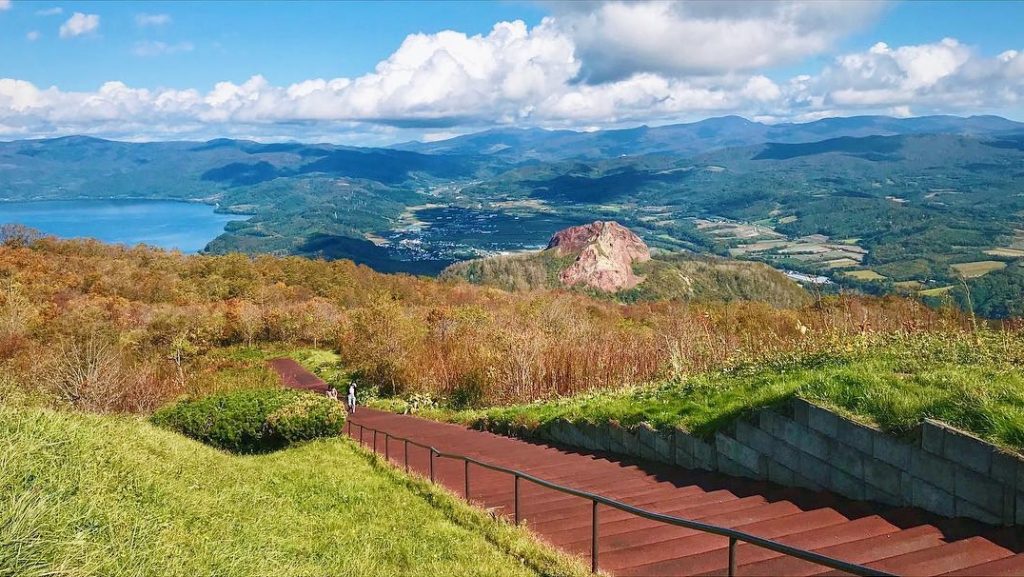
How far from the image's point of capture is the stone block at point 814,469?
252 inches

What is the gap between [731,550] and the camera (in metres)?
3.94

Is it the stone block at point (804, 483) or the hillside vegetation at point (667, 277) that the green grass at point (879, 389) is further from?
the hillside vegetation at point (667, 277)

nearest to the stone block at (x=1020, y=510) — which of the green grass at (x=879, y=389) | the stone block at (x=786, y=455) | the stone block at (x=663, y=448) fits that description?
the green grass at (x=879, y=389)

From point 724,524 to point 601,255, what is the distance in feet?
484

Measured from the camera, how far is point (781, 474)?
22.9 ft

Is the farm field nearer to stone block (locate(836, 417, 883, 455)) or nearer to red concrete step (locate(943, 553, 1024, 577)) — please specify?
stone block (locate(836, 417, 883, 455))

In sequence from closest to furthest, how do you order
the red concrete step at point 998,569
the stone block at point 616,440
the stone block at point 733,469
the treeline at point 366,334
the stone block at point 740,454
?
the red concrete step at point 998,569 < the stone block at point 740,454 < the stone block at point 733,469 < the stone block at point 616,440 < the treeline at point 366,334

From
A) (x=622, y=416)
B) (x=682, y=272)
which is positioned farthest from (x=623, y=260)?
(x=622, y=416)

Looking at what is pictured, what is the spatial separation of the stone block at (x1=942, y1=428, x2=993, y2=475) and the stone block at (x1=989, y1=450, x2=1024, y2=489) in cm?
4

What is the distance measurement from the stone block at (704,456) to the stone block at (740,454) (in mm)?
124

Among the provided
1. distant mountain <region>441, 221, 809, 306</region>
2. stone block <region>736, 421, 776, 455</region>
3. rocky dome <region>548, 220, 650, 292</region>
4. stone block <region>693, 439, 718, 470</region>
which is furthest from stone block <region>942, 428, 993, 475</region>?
rocky dome <region>548, 220, 650, 292</region>

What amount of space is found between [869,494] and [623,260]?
499 ft

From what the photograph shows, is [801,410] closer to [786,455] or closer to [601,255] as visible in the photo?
[786,455]

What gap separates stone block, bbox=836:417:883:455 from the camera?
232 inches
